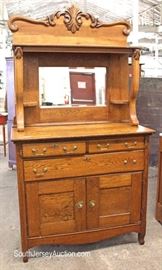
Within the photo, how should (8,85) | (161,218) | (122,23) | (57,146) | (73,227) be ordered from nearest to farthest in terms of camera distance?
(57,146), (73,227), (122,23), (161,218), (8,85)

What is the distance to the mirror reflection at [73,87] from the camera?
88.0 inches

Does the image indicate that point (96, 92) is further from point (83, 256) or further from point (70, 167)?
point (83, 256)

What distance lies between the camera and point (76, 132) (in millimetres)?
1991

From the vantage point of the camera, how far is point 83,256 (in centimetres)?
212

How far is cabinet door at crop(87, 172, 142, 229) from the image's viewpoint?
2.05 m

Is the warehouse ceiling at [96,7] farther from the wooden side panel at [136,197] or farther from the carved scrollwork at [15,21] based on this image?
the wooden side panel at [136,197]

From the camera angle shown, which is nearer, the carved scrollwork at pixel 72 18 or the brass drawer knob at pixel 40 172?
the brass drawer knob at pixel 40 172

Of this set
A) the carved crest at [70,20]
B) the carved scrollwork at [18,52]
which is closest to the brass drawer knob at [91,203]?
the carved scrollwork at [18,52]

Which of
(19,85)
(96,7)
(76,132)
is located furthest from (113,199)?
(96,7)

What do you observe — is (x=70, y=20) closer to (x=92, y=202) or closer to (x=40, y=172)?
(x=40, y=172)

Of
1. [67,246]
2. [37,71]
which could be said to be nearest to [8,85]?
[37,71]

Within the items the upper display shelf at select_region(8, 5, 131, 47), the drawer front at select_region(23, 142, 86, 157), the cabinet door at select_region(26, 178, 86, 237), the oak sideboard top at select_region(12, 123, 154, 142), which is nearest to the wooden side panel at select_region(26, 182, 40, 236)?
the cabinet door at select_region(26, 178, 86, 237)

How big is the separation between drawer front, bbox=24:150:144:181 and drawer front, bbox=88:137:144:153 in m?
0.04

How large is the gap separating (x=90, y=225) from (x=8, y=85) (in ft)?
7.38
